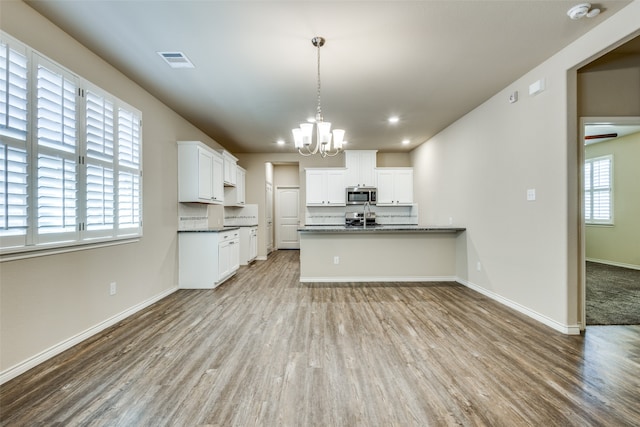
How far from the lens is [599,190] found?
623 cm

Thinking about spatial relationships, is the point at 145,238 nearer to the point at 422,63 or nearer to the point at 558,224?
the point at 422,63

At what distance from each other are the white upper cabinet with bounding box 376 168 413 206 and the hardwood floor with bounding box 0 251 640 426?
3711 millimetres

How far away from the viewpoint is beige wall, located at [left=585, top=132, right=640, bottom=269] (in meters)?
5.55

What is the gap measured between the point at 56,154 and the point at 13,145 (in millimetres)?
332

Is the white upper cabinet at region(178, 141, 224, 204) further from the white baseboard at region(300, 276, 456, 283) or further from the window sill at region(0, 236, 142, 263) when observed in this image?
the white baseboard at region(300, 276, 456, 283)

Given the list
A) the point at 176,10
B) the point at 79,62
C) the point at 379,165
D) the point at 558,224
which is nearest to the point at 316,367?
the point at 558,224

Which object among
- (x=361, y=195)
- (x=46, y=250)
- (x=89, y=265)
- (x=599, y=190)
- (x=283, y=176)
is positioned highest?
(x=283, y=176)

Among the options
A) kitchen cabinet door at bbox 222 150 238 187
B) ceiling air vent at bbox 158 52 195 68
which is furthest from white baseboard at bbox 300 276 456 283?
ceiling air vent at bbox 158 52 195 68

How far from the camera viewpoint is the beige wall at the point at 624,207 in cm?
555

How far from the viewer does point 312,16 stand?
2197mm

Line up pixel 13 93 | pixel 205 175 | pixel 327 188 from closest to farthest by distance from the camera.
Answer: pixel 13 93
pixel 205 175
pixel 327 188

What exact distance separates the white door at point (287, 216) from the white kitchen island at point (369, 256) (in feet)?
14.1

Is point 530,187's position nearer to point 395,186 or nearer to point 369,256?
point 369,256

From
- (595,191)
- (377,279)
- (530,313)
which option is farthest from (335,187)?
(595,191)
